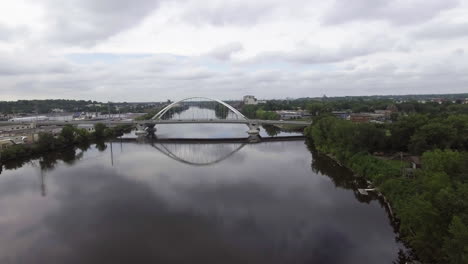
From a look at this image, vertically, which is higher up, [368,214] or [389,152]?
[389,152]

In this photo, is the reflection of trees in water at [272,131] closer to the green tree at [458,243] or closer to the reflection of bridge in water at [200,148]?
the reflection of bridge in water at [200,148]

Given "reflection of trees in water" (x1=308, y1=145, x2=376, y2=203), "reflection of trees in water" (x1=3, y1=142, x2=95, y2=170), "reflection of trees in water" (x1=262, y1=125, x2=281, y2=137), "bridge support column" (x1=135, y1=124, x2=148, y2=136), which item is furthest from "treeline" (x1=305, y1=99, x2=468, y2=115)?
"reflection of trees in water" (x1=3, y1=142, x2=95, y2=170)

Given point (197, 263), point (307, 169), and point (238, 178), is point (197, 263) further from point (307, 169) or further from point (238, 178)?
point (307, 169)

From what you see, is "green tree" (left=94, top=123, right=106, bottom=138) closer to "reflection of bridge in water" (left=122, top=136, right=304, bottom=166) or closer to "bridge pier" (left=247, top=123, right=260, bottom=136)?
"reflection of bridge in water" (left=122, top=136, right=304, bottom=166)

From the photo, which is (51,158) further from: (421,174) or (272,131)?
(272,131)

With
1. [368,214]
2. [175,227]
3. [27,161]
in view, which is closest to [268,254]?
[175,227]

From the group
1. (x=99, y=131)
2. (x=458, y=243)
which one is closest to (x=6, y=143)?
(x=99, y=131)
